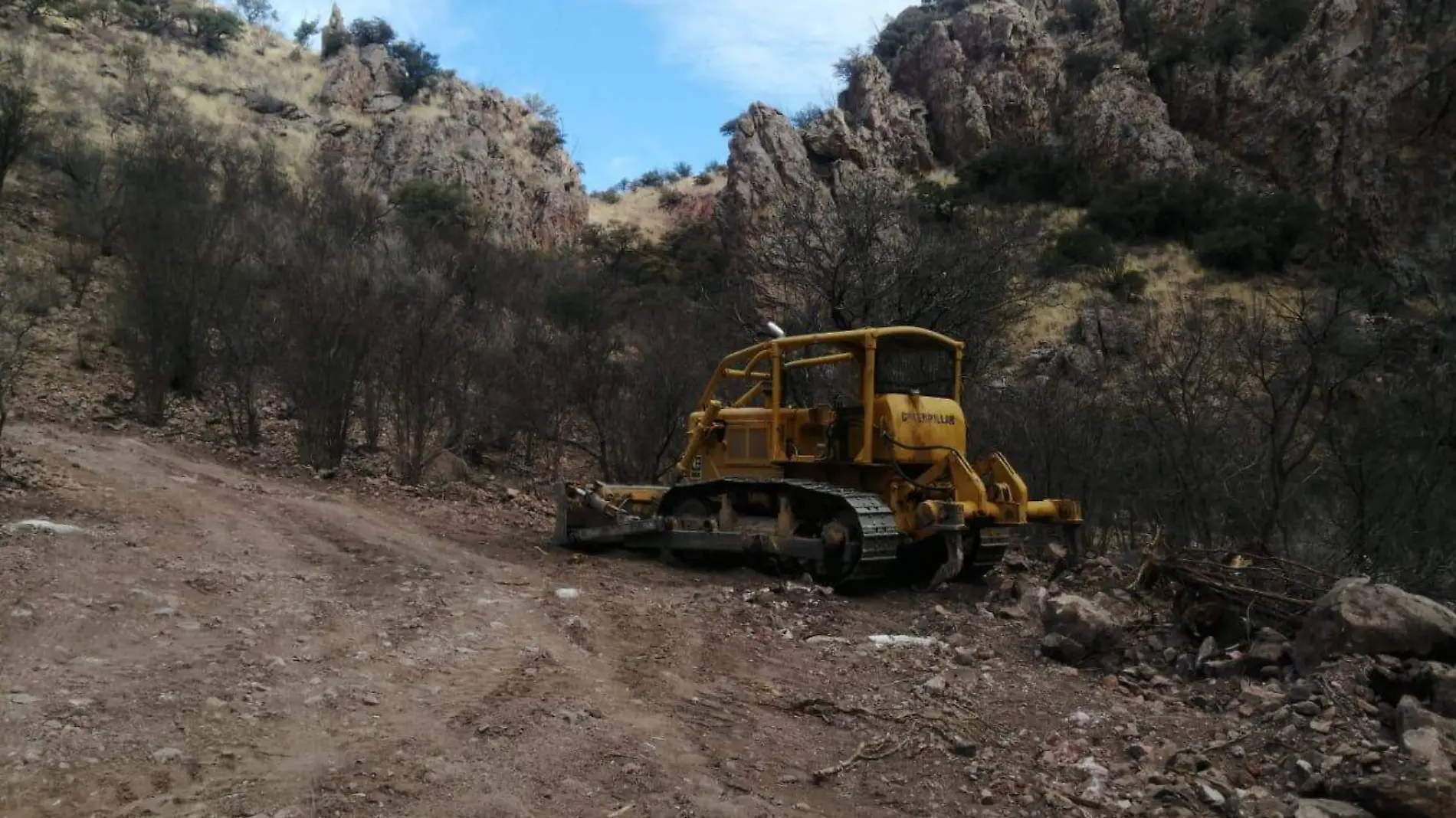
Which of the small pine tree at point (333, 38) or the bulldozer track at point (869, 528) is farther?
the small pine tree at point (333, 38)

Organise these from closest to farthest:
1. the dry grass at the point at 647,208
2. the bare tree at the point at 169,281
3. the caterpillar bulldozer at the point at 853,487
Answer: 1. the caterpillar bulldozer at the point at 853,487
2. the bare tree at the point at 169,281
3. the dry grass at the point at 647,208

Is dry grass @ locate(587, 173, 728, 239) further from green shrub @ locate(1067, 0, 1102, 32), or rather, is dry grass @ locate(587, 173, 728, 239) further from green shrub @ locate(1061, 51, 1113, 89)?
green shrub @ locate(1067, 0, 1102, 32)

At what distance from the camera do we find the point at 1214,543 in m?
12.3

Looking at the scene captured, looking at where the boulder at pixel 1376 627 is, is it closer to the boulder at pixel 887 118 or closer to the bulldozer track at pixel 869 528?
the bulldozer track at pixel 869 528

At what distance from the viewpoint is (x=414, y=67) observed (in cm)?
5016

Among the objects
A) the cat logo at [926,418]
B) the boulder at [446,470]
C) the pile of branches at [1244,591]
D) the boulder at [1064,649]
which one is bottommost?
the boulder at [1064,649]

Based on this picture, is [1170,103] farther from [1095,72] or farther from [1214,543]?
[1214,543]

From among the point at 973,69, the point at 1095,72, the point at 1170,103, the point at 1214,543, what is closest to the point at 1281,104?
the point at 1170,103

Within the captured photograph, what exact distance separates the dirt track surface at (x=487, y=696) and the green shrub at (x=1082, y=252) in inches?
1191

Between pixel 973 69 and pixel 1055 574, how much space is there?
40.9m

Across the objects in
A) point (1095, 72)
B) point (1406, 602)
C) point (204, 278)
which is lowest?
point (1406, 602)

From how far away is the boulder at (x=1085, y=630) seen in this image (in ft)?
22.6

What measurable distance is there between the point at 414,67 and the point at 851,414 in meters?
46.7

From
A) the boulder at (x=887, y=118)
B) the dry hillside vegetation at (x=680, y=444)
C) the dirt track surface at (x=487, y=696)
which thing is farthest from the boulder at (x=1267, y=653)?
the boulder at (x=887, y=118)
